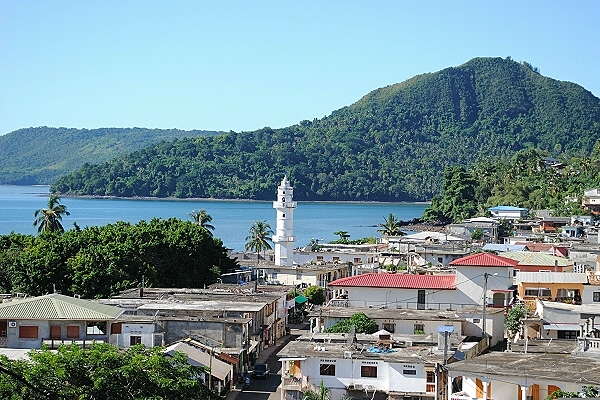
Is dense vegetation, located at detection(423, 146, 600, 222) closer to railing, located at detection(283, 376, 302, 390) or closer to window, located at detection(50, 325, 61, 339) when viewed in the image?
railing, located at detection(283, 376, 302, 390)

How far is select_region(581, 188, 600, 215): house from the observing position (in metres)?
90.8

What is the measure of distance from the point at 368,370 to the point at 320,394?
1.58 metres

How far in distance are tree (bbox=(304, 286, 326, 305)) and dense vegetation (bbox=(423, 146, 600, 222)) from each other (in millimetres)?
56372

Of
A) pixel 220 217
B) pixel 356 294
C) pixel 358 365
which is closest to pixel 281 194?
pixel 356 294

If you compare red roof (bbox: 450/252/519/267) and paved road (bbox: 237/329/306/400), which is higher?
red roof (bbox: 450/252/519/267)

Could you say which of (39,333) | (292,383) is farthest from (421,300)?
(39,333)

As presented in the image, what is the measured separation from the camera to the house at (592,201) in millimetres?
90844

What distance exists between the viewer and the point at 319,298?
166ft

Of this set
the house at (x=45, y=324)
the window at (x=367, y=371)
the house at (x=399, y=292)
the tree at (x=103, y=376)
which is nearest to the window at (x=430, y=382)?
the window at (x=367, y=371)

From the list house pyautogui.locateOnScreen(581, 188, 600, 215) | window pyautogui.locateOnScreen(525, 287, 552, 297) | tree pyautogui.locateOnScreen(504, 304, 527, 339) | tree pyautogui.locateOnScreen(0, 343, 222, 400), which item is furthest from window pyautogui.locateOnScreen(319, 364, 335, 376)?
house pyautogui.locateOnScreen(581, 188, 600, 215)

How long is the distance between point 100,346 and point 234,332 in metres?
10.9

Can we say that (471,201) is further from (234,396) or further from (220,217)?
(234,396)

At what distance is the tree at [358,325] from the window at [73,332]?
8.99 m

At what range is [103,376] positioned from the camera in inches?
783
